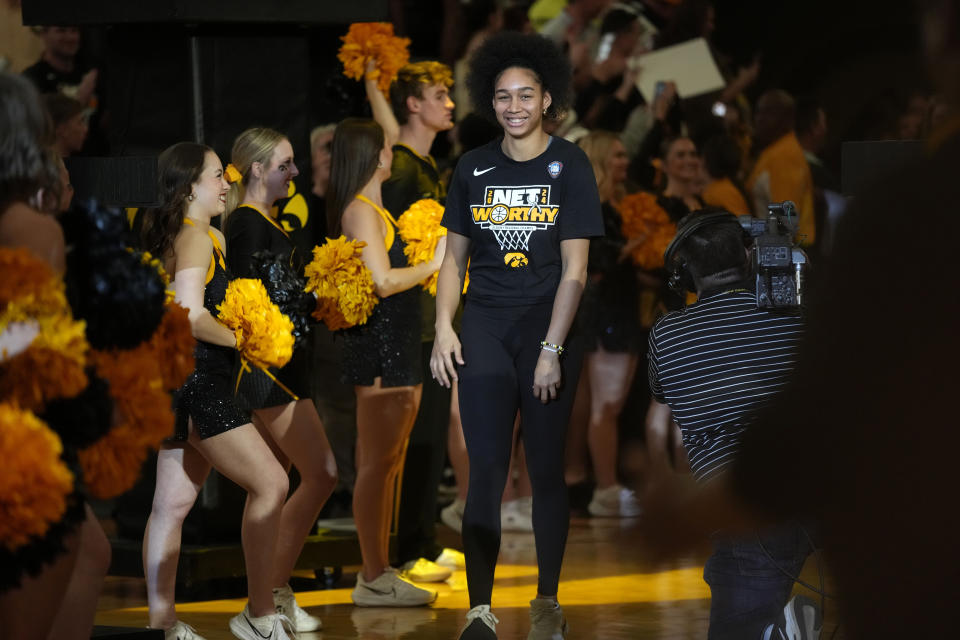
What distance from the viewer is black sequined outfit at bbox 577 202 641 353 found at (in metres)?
7.73

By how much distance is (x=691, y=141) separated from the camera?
815 cm

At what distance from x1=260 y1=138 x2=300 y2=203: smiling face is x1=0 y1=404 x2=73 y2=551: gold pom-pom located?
2.33 meters

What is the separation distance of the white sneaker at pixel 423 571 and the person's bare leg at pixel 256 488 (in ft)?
4.14

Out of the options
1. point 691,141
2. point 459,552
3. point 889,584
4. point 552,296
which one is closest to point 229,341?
point 552,296

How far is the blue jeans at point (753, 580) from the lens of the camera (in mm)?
3545

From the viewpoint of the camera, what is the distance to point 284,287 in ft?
15.6

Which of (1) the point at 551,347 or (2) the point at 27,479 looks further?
(1) the point at 551,347

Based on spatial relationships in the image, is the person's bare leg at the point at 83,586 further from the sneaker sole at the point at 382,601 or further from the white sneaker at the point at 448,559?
the white sneaker at the point at 448,559

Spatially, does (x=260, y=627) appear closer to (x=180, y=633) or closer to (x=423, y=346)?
(x=180, y=633)

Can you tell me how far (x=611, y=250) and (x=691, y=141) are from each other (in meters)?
0.92

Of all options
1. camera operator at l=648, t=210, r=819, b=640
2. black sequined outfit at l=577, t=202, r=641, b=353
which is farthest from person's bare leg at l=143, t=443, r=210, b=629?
black sequined outfit at l=577, t=202, r=641, b=353

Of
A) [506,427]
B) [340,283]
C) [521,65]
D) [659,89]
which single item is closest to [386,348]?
[340,283]

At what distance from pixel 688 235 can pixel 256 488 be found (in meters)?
1.62

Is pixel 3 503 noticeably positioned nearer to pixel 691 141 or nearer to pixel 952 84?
pixel 952 84
